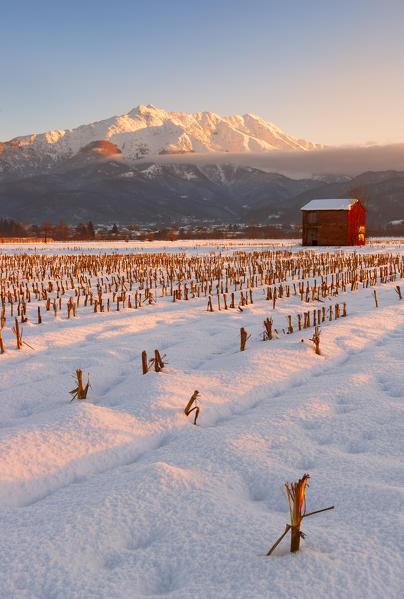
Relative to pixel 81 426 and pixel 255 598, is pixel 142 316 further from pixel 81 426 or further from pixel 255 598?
pixel 255 598

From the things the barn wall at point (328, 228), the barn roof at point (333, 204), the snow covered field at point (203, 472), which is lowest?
the snow covered field at point (203, 472)

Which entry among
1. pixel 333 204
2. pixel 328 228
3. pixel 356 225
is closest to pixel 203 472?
pixel 328 228

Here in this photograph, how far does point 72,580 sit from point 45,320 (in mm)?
9029

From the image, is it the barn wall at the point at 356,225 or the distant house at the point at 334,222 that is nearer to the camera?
the distant house at the point at 334,222

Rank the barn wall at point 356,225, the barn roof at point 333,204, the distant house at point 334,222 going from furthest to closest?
the barn wall at point 356,225, the distant house at point 334,222, the barn roof at point 333,204

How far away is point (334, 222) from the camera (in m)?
44.8

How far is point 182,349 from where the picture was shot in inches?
294

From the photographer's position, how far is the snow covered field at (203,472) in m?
2.25

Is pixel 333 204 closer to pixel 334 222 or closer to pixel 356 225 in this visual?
pixel 334 222

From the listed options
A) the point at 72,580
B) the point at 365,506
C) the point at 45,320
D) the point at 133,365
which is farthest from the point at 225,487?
the point at 45,320

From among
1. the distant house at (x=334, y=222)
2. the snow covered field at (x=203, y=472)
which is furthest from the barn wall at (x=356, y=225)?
the snow covered field at (x=203, y=472)

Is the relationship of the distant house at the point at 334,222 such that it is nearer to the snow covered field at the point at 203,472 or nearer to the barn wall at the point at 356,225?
the barn wall at the point at 356,225

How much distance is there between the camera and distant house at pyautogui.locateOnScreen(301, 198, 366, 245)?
4428cm

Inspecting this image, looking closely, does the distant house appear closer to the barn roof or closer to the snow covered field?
the barn roof
